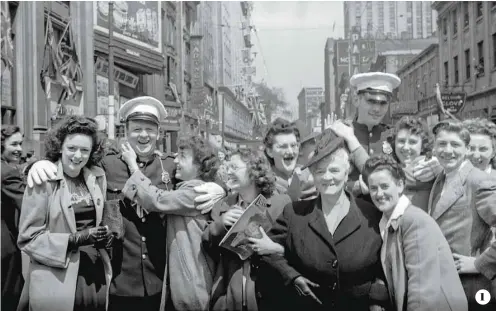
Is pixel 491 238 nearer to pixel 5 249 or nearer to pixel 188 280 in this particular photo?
pixel 188 280

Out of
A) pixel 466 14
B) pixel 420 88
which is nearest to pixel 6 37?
pixel 466 14

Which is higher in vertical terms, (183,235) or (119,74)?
(119,74)

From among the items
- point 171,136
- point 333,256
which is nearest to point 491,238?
point 333,256

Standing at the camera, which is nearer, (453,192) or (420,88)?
(453,192)

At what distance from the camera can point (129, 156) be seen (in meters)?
4.22

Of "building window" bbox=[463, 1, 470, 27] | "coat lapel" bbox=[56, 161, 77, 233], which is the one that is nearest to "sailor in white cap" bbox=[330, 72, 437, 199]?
"coat lapel" bbox=[56, 161, 77, 233]

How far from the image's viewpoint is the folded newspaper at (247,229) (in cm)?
361

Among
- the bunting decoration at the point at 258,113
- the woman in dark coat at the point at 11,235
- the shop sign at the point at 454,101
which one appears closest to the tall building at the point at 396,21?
the shop sign at the point at 454,101

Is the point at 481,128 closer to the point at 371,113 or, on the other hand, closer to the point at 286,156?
the point at 371,113

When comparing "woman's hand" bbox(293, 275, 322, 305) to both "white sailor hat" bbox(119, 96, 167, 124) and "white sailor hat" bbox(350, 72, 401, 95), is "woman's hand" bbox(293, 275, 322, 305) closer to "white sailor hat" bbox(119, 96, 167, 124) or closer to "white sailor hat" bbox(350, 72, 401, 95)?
"white sailor hat" bbox(119, 96, 167, 124)

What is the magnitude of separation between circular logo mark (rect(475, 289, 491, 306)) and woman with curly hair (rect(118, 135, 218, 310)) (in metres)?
1.83

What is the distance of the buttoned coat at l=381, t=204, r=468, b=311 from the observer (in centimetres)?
322

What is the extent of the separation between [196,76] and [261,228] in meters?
27.6

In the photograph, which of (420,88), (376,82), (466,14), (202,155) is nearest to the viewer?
(202,155)
